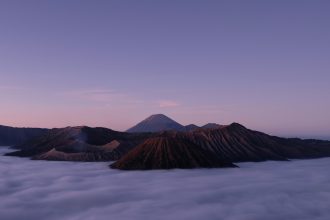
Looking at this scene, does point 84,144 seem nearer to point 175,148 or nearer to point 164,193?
point 175,148

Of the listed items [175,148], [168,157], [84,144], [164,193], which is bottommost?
[164,193]

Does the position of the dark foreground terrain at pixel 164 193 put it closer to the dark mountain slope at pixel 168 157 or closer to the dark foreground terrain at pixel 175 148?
the dark mountain slope at pixel 168 157

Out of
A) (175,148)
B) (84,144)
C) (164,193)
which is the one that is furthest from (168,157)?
(84,144)

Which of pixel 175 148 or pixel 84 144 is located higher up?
pixel 84 144

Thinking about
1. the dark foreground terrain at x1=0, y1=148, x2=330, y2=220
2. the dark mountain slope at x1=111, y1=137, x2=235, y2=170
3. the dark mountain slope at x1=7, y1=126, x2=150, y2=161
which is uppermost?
the dark mountain slope at x1=7, y1=126, x2=150, y2=161

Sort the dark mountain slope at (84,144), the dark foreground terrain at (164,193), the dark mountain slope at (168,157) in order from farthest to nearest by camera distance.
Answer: the dark mountain slope at (84,144) → the dark mountain slope at (168,157) → the dark foreground terrain at (164,193)

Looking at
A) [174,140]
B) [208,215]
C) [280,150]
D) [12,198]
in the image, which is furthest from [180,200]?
[280,150]

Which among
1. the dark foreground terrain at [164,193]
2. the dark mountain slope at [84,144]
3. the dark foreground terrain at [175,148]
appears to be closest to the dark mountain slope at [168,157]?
the dark foreground terrain at [175,148]

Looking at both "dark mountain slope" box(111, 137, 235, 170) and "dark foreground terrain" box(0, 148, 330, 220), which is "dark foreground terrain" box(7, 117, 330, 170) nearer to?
"dark mountain slope" box(111, 137, 235, 170)

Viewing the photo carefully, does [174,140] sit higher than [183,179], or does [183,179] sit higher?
[174,140]

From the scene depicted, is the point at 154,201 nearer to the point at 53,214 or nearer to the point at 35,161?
the point at 53,214

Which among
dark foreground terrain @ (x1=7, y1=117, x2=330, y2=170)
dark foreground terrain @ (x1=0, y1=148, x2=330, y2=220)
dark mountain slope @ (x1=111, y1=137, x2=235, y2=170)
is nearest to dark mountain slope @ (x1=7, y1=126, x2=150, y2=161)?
dark foreground terrain @ (x1=7, y1=117, x2=330, y2=170)
